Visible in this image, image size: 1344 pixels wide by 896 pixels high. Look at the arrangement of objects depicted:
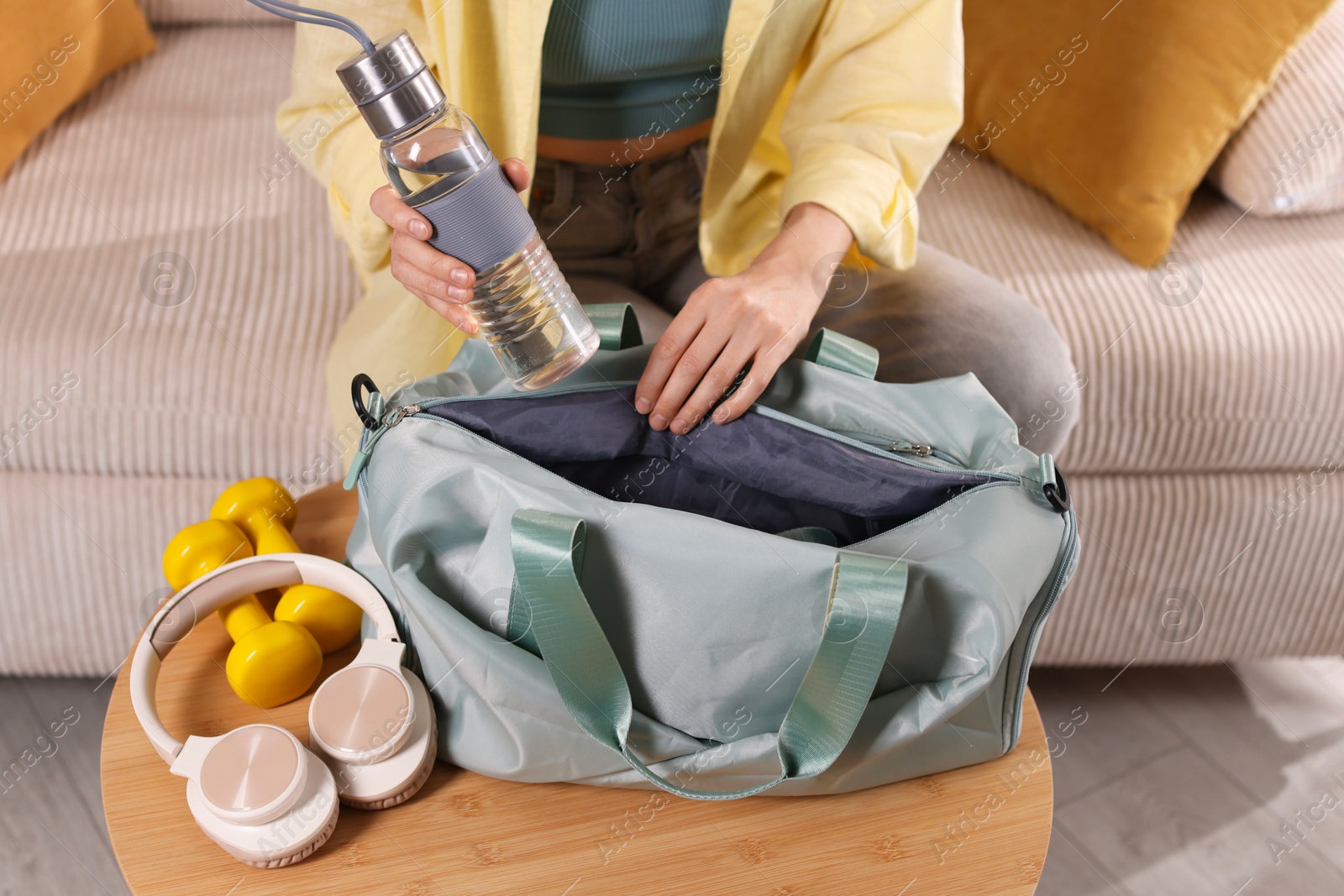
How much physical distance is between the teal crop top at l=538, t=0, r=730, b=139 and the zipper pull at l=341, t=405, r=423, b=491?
0.35 meters

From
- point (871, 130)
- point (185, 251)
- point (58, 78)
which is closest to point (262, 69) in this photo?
point (58, 78)

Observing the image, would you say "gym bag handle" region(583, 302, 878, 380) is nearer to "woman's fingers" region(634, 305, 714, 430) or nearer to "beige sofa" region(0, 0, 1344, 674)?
"woman's fingers" region(634, 305, 714, 430)

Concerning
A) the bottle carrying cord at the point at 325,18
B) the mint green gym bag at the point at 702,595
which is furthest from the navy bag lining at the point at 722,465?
the bottle carrying cord at the point at 325,18

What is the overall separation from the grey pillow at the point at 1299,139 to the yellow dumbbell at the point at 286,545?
1103 mm

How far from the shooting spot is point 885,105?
0.79 metres

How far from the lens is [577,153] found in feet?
2.71

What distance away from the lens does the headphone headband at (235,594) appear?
1.83 ft

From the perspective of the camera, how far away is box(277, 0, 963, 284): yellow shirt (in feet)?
2.35

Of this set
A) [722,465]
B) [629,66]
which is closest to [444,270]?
[722,465]

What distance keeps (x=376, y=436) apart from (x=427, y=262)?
116 mm

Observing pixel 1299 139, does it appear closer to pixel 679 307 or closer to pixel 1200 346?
pixel 1200 346

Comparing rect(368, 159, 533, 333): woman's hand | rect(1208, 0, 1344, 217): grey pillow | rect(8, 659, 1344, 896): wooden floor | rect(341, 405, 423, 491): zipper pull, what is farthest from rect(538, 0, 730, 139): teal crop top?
rect(8, 659, 1344, 896): wooden floor

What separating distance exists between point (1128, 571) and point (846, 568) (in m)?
0.73

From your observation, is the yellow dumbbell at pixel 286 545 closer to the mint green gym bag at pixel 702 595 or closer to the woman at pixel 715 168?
the mint green gym bag at pixel 702 595
